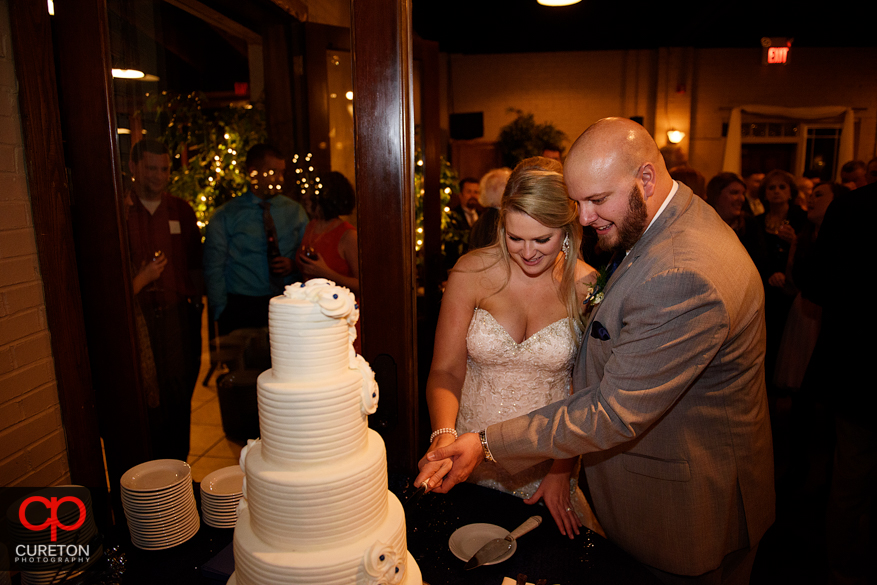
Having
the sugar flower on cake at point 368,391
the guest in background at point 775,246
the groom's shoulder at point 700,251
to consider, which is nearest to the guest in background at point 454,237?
the guest in background at point 775,246

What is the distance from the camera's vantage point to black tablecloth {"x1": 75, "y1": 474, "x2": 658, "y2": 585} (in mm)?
1355

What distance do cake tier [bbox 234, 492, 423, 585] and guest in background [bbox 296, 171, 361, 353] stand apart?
139 centimetres

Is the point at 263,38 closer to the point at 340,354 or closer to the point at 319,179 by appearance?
the point at 319,179

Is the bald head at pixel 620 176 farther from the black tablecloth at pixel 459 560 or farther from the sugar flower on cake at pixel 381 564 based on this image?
the sugar flower on cake at pixel 381 564

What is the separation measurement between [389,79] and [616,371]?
1370 millimetres

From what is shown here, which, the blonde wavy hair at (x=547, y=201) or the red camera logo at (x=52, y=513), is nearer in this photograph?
the red camera logo at (x=52, y=513)

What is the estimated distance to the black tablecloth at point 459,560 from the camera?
1.36 m

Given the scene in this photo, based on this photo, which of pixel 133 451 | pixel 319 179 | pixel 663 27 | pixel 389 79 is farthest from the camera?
pixel 663 27

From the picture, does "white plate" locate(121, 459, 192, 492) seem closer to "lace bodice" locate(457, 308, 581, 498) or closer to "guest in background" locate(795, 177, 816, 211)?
"lace bodice" locate(457, 308, 581, 498)

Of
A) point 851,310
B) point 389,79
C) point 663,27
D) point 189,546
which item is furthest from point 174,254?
point 663,27

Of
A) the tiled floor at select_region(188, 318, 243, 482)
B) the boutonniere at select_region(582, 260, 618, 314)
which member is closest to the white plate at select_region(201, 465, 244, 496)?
the boutonniere at select_region(582, 260, 618, 314)

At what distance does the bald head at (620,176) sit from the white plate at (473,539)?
926 millimetres

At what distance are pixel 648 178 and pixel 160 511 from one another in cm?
170

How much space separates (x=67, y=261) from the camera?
7.16 ft
